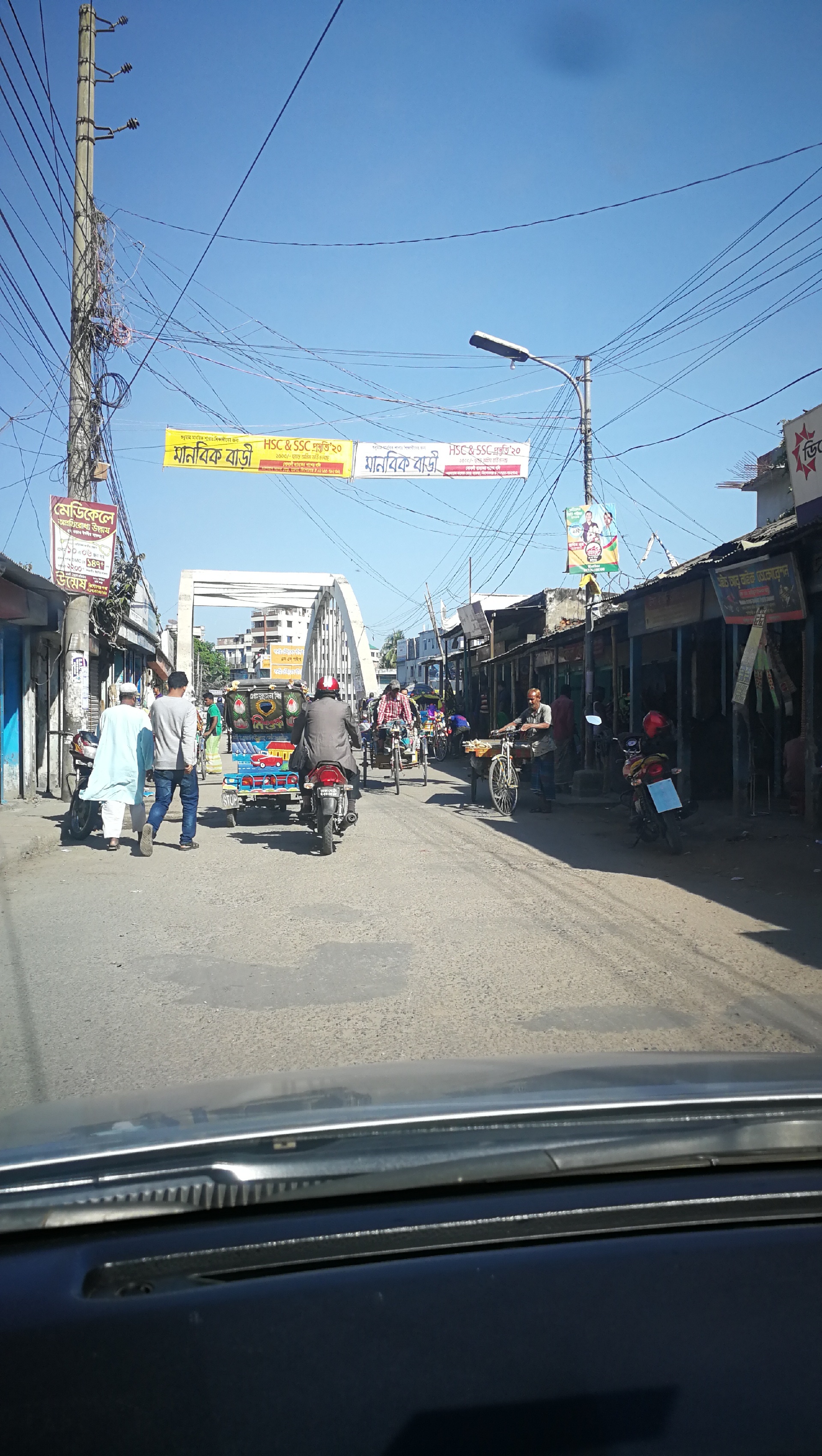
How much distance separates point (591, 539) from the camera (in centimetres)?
1580

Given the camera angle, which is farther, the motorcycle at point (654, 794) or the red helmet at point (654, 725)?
the red helmet at point (654, 725)

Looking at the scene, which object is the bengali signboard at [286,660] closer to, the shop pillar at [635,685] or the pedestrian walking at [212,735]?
the pedestrian walking at [212,735]

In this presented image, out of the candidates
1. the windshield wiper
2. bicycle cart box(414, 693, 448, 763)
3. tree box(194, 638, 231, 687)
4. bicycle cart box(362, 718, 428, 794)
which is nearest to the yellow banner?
bicycle cart box(362, 718, 428, 794)


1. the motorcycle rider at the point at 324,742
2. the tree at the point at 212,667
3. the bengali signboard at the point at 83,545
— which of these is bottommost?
the motorcycle rider at the point at 324,742

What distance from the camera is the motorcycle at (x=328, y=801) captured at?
1055cm

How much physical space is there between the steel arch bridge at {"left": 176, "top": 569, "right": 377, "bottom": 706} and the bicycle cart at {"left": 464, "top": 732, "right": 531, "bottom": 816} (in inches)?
376

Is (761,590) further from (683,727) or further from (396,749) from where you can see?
(396,749)

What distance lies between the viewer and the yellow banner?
1709cm

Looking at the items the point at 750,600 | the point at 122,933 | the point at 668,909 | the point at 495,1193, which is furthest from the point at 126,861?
the point at 495,1193

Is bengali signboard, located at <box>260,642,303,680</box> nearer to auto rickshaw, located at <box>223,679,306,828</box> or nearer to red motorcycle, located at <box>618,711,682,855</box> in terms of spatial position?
auto rickshaw, located at <box>223,679,306,828</box>

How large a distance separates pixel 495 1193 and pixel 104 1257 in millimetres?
656

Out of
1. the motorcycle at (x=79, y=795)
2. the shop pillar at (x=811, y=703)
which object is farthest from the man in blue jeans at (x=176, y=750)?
the shop pillar at (x=811, y=703)

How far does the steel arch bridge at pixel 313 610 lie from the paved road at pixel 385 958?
14.6 metres

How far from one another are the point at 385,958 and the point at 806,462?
23.7 feet
